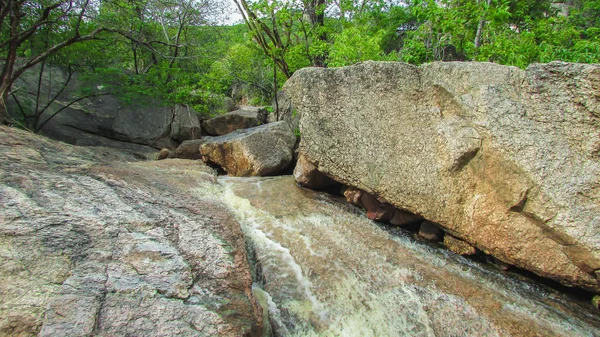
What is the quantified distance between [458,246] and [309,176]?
145 inches

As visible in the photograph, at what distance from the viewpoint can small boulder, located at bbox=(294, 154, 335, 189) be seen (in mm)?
7512

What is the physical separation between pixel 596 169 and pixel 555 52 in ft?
13.6

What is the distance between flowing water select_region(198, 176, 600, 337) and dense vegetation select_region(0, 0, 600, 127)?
4782 millimetres

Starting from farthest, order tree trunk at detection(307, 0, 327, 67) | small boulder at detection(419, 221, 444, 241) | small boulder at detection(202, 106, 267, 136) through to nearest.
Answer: small boulder at detection(202, 106, 267, 136)
tree trunk at detection(307, 0, 327, 67)
small boulder at detection(419, 221, 444, 241)

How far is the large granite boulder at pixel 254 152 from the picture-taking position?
897 cm

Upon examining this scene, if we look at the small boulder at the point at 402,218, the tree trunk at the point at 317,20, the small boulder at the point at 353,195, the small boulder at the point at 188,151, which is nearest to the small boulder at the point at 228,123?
the small boulder at the point at 188,151

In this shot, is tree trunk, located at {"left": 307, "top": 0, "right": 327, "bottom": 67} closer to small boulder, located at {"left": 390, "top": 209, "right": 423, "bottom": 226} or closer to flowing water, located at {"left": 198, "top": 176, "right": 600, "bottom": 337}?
small boulder, located at {"left": 390, "top": 209, "right": 423, "bottom": 226}

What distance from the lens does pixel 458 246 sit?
525 centimetres

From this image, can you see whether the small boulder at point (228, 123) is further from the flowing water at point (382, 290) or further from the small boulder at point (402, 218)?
the small boulder at point (402, 218)

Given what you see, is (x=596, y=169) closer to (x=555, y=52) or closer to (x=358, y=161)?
(x=358, y=161)

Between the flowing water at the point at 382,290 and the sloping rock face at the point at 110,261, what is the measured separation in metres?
0.73

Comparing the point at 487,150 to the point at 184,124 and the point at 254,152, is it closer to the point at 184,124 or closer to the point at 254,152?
the point at 254,152

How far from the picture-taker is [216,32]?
681 inches

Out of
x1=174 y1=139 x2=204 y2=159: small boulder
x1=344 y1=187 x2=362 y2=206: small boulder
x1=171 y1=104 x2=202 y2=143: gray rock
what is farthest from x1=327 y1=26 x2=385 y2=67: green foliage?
x1=171 y1=104 x2=202 y2=143: gray rock
